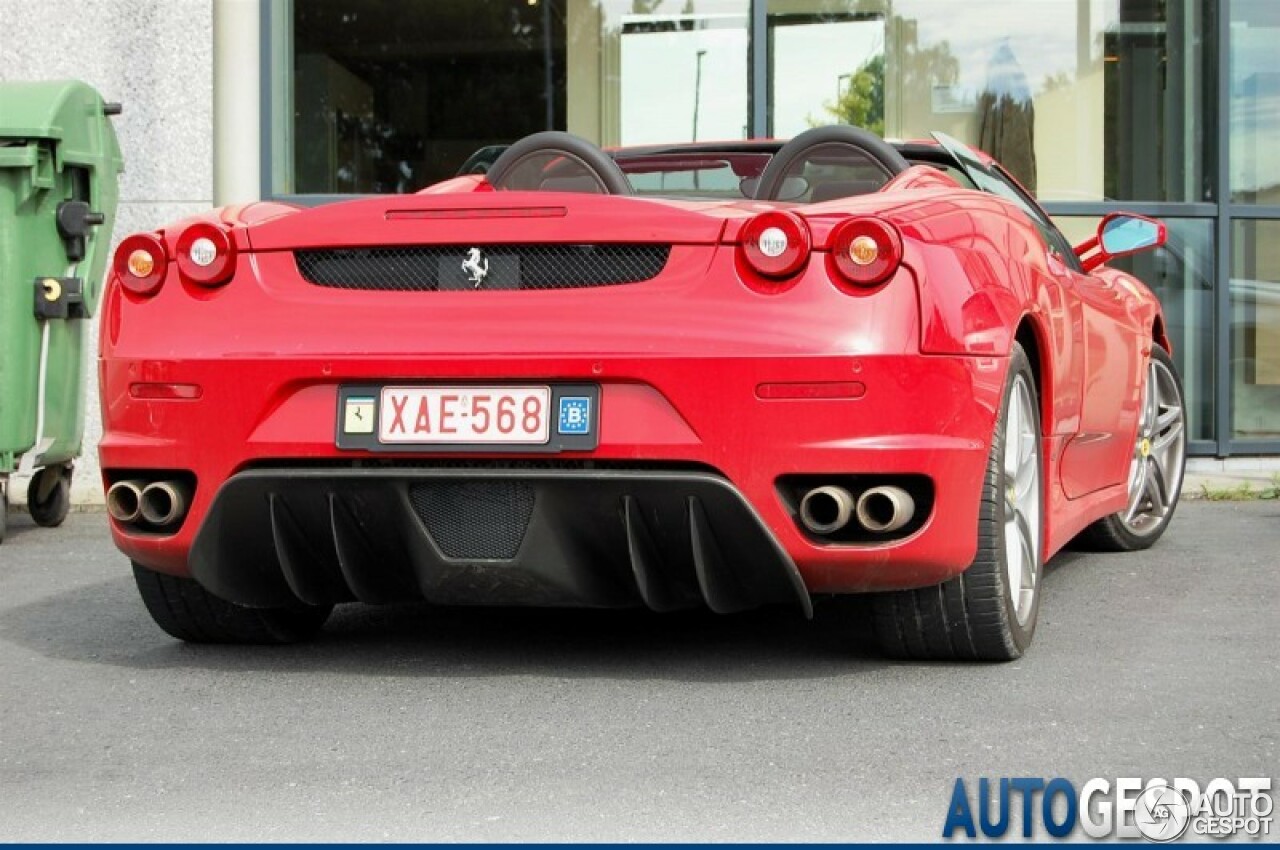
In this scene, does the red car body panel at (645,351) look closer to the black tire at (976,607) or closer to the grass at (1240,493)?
the black tire at (976,607)

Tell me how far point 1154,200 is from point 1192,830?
7.42 meters

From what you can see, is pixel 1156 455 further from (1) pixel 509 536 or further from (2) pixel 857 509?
(1) pixel 509 536

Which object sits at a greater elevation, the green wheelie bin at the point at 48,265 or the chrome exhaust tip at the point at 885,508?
the green wheelie bin at the point at 48,265

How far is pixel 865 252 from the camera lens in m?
3.80

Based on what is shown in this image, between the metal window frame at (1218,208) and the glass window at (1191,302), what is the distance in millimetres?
41

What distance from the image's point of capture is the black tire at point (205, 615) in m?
4.48

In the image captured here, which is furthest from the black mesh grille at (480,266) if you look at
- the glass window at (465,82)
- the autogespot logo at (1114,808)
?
the glass window at (465,82)

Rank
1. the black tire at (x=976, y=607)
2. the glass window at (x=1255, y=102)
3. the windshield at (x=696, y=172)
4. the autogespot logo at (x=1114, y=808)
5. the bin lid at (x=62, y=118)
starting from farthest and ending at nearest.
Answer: the glass window at (x=1255, y=102) → the bin lid at (x=62, y=118) → the windshield at (x=696, y=172) → the black tire at (x=976, y=607) → the autogespot logo at (x=1114, y=808)

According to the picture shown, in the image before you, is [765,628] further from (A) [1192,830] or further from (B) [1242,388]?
(B) [1242,388]

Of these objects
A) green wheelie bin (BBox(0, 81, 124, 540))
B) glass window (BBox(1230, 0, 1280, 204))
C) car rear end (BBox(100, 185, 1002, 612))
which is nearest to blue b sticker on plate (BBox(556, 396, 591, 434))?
car rear end (BBox(100, 185, 1002, 612))

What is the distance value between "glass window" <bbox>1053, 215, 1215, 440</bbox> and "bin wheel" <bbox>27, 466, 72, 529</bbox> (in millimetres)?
5027

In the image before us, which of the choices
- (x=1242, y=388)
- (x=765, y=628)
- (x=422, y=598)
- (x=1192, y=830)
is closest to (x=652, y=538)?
(x=422, y=598)

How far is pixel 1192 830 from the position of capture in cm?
285

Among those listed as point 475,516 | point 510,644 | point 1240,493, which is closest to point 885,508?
point 475,516
